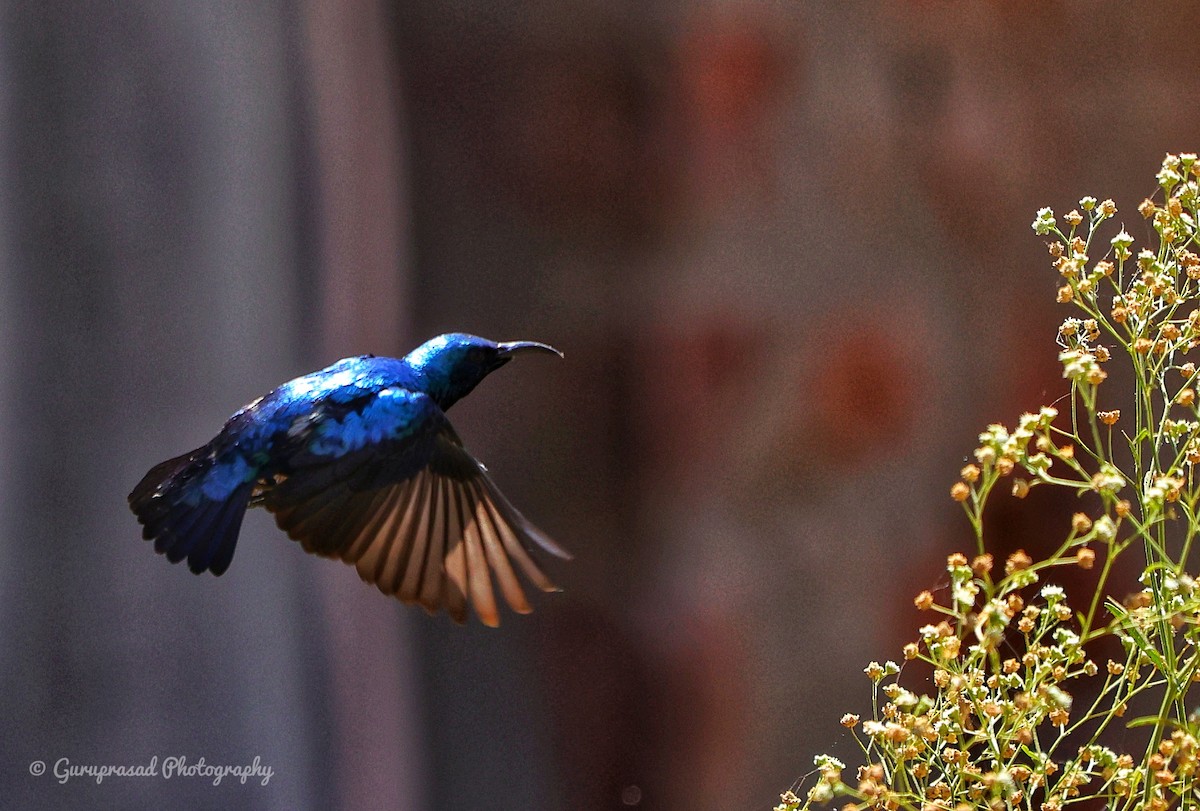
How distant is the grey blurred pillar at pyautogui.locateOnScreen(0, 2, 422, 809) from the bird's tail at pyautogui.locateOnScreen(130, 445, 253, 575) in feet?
1.44

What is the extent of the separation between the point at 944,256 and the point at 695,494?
1.33 ft

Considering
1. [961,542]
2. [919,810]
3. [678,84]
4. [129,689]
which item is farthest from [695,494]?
[919,810]

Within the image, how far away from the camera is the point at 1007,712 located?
0.54 m

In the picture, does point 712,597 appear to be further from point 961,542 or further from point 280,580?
point 280,580

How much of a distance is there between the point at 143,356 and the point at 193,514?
507 millimetres

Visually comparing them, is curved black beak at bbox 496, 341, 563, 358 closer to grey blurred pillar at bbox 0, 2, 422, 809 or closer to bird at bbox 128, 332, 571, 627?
bird at bbox 128, 332, 571, 627

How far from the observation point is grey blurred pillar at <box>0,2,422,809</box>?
1.27m

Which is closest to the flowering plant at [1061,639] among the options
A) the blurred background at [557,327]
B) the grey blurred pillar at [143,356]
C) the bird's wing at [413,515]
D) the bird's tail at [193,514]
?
the bird's wing at [413,515]

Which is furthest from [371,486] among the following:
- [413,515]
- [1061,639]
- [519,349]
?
[1061,639]

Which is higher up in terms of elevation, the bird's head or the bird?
the bird's head

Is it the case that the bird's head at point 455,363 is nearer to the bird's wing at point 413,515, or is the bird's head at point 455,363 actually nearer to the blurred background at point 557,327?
the bird's wing at point 413,515

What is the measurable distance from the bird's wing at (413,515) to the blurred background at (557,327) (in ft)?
1.54

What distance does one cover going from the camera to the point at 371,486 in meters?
0.87

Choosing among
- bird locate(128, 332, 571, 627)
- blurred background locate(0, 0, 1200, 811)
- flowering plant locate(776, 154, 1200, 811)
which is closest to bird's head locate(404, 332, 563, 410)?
bird locate(128, 332, 571, 627)
